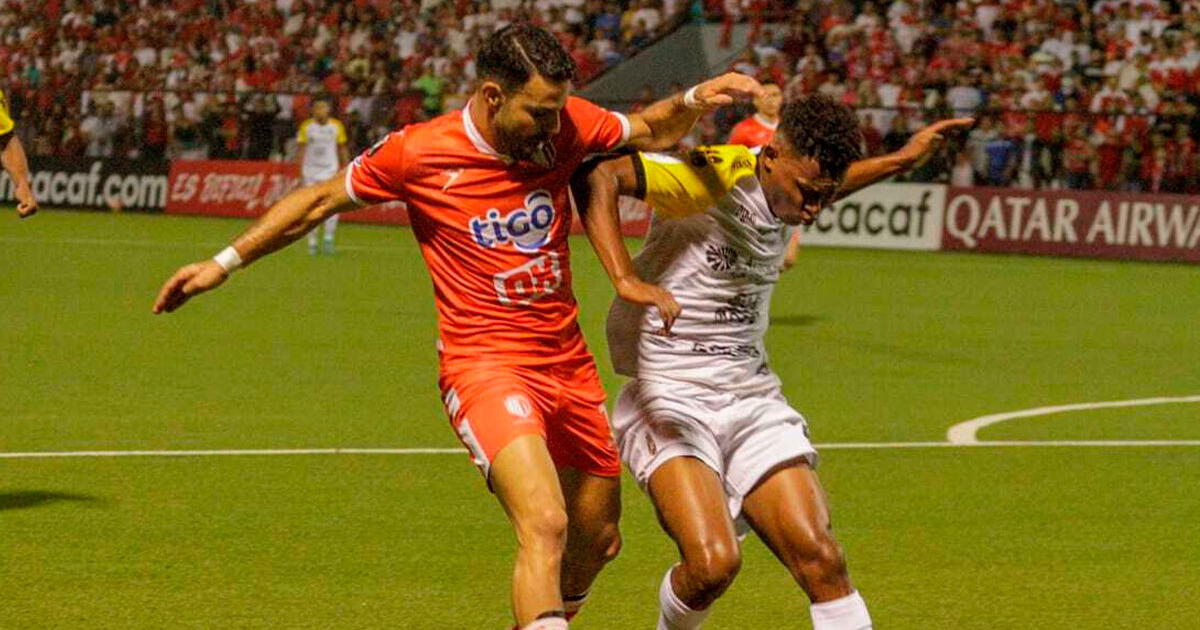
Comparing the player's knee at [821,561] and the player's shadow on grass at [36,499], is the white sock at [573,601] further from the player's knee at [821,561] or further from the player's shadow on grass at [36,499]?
the player's shadow on grass at [36,499]

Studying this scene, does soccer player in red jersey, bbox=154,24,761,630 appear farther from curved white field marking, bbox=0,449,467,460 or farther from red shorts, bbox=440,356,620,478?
curved white field marking, bbox=0,449,467,460

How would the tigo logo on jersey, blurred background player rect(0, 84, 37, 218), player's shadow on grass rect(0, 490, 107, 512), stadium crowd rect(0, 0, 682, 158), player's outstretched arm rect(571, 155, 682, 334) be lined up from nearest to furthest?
player's outstretched arm rect(571, 155, 682, 334) → the tigo logo on jersey → player's shadow on grass rect(0, 490, 107, 512) → blurred background player rect(0, 84, 37, 218) → stadium crowd rect(0, 0, 682, 158)

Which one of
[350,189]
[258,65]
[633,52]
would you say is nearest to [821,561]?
[350,189]

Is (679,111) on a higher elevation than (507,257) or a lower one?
higher

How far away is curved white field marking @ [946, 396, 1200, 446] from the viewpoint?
11859 mm

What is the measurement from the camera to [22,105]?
38906 mm

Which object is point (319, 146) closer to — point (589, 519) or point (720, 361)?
point (720, 361)

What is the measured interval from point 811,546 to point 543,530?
0.91m

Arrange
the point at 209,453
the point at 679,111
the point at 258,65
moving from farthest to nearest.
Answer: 1. the point at 258,65
2. the point at 209,453
3. the point at 679,111

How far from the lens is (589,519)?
6.16 meters

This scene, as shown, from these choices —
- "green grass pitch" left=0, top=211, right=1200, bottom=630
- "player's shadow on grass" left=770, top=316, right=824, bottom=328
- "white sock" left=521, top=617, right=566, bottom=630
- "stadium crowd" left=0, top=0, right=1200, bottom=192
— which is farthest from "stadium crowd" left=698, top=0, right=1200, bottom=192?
"white sock" left=521, top=617, right=566, bottom=630

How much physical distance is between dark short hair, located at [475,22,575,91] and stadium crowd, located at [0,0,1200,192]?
22799mm

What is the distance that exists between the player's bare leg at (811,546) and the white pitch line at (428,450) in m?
5.08

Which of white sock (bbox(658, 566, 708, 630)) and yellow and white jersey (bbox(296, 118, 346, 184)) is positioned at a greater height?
white sock (bbox(658, 566, 708, 630))
